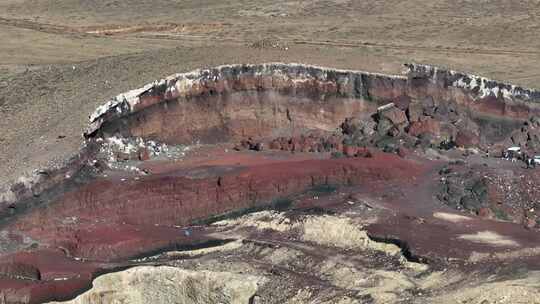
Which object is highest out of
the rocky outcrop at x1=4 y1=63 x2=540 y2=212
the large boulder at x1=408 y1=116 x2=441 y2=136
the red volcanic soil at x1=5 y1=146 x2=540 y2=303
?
the rocky outcrop at x1=4 y1=63 x2=540 y2=212

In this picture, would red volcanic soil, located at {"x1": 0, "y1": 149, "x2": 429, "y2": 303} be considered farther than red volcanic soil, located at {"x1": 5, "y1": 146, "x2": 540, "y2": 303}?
Yes

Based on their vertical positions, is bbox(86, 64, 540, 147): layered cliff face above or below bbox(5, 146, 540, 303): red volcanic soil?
above

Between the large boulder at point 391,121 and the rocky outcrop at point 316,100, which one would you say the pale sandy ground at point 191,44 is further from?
the large boulder at point 391,121

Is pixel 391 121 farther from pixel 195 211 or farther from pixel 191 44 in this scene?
pixel 191 44

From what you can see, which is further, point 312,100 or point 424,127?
point 312,100

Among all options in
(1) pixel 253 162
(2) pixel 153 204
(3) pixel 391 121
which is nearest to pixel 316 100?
(3) pixel 391 121

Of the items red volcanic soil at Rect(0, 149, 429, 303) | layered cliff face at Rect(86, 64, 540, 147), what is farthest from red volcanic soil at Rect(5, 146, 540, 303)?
layered cliff face at Rect(86, 64, 540, 147)

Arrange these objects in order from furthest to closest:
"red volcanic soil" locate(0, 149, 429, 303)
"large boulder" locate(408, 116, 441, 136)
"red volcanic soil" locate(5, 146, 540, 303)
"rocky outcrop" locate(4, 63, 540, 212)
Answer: "large boulder" locate(408, 116, 441, 136) → "rocky outcrop" locate(4, 63, 540, 212) → "red volcanic soil" locate(0, 149, 429, 303) → "red volcanic soil" locate(5, 146, 540, 303)

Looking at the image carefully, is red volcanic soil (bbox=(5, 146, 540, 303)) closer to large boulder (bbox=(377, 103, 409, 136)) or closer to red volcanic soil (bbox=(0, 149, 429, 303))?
red volcanic soil (bbox=(0, 149, 429, 303))

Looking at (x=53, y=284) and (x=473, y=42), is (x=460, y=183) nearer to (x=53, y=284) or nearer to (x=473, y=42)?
(x=53, y=284)
